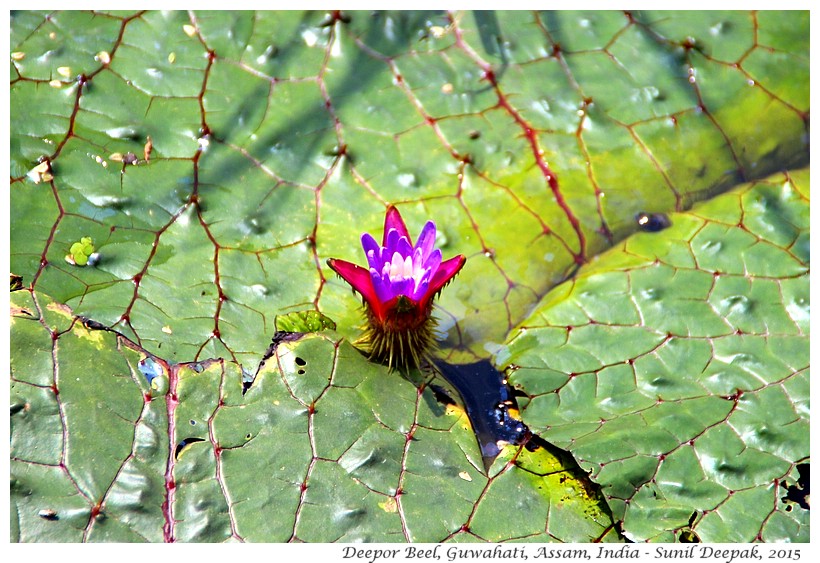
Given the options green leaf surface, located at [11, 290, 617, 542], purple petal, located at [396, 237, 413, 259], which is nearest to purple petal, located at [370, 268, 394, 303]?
purple petal, located at [396, 237, 413, 259]

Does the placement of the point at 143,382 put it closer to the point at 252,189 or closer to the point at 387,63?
the point at 252,189

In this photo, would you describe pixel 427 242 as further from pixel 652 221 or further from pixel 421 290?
pixel 652 221

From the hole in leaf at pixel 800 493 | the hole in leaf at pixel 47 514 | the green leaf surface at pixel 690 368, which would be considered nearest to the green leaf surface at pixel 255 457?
the hole in leaf at pixel 47 514

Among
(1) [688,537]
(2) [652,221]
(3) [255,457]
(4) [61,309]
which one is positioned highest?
(4) [61,309]

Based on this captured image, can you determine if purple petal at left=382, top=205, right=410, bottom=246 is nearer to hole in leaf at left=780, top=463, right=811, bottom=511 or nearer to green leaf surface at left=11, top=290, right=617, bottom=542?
green leaf surface at left=11, top=290, right=617, bottom=542

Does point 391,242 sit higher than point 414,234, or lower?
higher

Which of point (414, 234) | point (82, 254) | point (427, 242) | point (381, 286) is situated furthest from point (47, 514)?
point (414, 234)

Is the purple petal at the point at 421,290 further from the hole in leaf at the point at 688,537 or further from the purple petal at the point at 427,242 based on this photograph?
the hole in leaf at the point at 688,537
